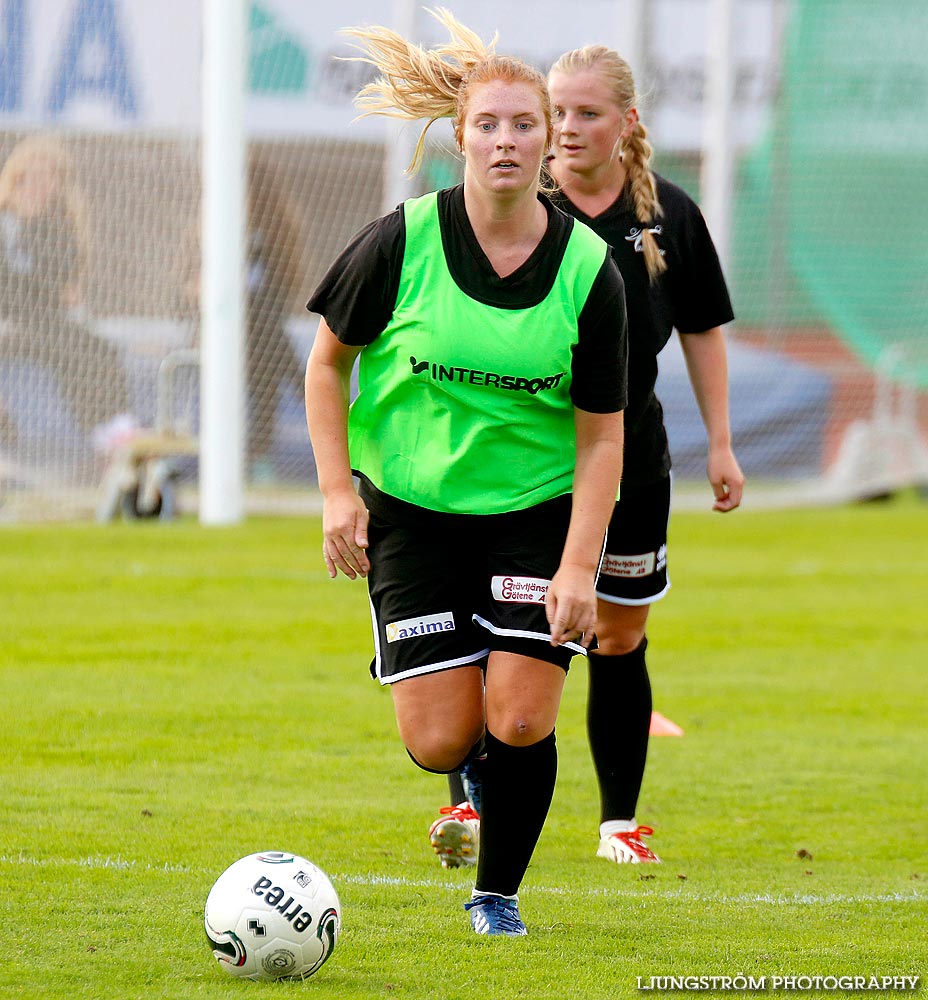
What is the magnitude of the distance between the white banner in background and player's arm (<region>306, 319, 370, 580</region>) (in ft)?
31.0

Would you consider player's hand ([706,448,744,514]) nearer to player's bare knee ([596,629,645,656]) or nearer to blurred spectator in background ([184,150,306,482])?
player's bare knee ([596,629,645,656])

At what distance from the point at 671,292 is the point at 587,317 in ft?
3.54

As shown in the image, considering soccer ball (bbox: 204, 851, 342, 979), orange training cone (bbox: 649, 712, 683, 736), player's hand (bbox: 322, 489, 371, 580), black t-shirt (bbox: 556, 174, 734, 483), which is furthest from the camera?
orange training cone (bbox: 649, 712, 683, 736)

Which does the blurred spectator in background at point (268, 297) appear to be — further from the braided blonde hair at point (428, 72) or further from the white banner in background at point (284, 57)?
the braided blonde hair at point (428, 72)

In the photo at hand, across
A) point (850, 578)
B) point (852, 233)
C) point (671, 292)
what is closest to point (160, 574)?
point (850, 578)

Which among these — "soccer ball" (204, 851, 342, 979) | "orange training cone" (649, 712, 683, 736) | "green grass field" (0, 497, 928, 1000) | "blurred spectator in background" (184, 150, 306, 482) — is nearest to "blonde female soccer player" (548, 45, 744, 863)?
"green grass field" (0, 497, 928, 1000)

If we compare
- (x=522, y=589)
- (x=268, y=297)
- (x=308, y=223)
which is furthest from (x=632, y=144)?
(x=308, y=223)

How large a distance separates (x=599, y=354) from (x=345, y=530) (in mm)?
674

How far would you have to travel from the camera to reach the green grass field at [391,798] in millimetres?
3590

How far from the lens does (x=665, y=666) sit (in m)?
8.23

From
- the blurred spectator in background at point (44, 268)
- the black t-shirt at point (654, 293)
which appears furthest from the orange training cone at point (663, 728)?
the blurred spectator in background at point (44, 268)

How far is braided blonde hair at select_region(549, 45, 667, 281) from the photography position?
444 cm

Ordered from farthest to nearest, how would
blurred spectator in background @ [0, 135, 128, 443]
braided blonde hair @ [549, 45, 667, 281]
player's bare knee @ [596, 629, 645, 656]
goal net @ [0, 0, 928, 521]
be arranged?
goal net @ [0, 0, 928, 521] < blurred spectator in background @ [0, 135, 128, 443] < player's bare knee @ [596, 629, 645, 656] < braided blonde hair @ [549, 45, 667, 281]

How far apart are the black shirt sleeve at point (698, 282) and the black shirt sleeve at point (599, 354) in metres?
1.05
